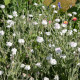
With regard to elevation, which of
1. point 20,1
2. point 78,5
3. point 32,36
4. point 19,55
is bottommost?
point 19,55

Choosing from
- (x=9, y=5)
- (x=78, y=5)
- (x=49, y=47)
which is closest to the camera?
(x=49, y=47)

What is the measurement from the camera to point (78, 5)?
10.4 ft

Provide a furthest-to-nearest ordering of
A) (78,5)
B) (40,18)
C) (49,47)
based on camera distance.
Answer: (78,5) < (40,18) < (49,47)

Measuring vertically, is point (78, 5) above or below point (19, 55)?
above

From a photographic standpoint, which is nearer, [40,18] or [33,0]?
[40,18]

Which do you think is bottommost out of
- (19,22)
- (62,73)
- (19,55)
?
(62,73)

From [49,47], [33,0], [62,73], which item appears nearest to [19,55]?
[49,47]

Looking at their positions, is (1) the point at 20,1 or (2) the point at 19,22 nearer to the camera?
(2) the point at 19,22

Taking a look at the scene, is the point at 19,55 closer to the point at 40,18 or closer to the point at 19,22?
the point at 19,22

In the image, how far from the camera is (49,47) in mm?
2238

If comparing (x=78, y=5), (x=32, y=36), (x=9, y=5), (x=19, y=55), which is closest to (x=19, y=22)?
(x=32, y=36)

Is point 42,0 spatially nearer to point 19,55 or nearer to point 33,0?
point 33,0

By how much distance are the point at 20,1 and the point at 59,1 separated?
689 millimetres

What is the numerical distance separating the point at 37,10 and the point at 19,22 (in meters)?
0.81
